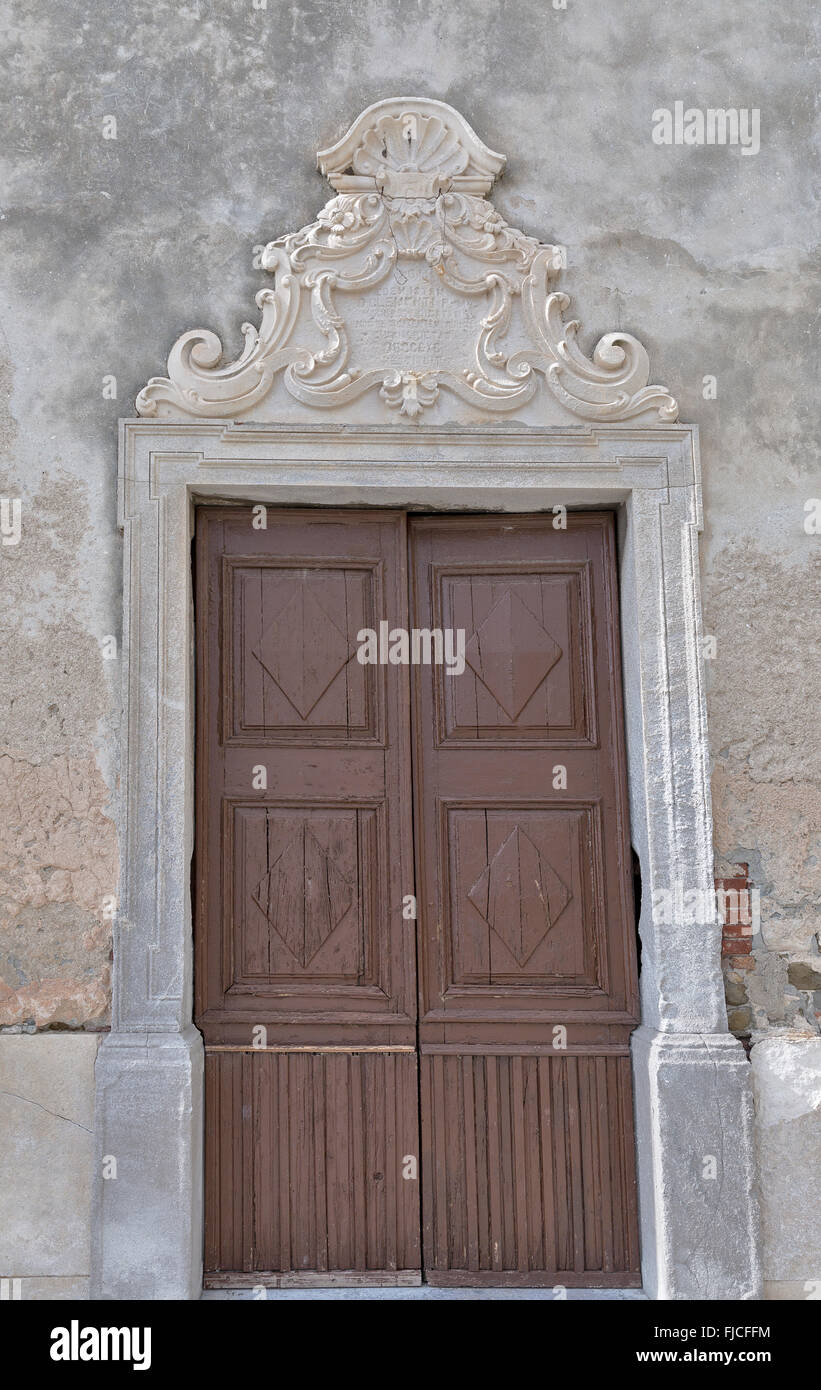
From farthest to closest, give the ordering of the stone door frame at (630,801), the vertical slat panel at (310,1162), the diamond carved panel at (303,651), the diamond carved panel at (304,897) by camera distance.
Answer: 1. the diamond carved panel at (303,651)
2. the diamond carved panel at (304,897)
3. the vertical slat panel at (310,1162)
4. the stone door frame at (630,801)

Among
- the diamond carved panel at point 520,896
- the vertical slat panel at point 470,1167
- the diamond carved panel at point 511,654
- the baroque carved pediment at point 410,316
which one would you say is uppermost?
the baroque carved pediment at point 410,316

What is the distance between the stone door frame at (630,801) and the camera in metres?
3.81

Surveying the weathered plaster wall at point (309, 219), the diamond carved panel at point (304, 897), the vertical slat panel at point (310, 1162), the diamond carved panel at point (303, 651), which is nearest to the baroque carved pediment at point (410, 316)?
the weathered plaster wall at point (309, 219)

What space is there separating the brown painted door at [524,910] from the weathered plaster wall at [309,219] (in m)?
0.42

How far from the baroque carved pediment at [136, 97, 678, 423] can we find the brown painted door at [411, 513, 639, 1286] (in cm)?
46

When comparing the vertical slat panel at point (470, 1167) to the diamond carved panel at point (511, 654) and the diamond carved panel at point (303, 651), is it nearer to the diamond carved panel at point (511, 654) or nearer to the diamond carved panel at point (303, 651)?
the diamond carved panel at point (511, 654)

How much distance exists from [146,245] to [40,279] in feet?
1.25

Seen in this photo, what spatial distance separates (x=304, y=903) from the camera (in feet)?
13.6

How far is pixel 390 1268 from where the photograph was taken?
3.99 metres

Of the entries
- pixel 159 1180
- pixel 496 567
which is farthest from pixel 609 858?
pixel 159 1180

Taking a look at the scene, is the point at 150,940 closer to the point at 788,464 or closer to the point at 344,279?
the point at 344,279

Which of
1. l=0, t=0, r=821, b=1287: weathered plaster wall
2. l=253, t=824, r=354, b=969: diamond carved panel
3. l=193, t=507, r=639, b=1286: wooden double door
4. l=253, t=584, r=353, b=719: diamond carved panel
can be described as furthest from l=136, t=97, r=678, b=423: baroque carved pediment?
l=253, t=824, r=354, b=969: diamond carved panel

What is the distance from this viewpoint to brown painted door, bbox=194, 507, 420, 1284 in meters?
4.00

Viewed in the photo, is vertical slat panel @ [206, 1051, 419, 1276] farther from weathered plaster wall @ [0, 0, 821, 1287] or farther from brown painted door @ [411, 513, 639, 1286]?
weathered plaster wall @ [0, 0, 821, 1287]
